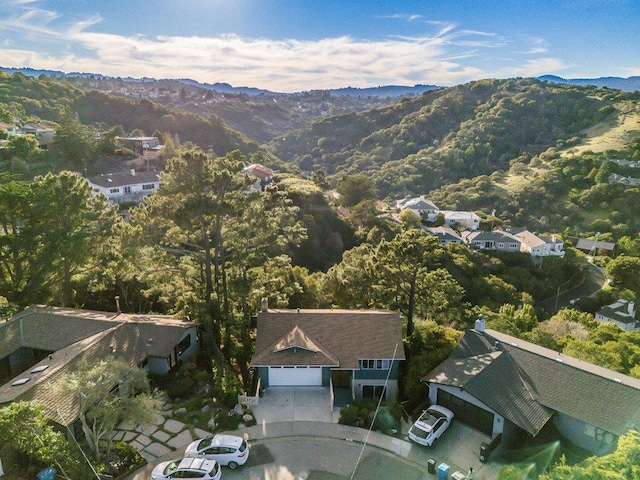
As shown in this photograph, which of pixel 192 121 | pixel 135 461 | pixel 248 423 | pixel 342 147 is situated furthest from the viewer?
pixel 342 147

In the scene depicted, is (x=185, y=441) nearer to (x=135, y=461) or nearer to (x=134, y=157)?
(x=135, y=461)

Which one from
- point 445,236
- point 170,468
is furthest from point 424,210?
point 170,468

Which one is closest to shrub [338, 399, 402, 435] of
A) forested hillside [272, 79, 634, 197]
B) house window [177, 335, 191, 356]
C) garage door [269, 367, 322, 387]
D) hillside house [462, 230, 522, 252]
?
garage door [269, 367, 322, 387]

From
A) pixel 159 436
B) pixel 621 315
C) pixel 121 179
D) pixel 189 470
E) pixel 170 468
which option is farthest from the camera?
pixel 121 179

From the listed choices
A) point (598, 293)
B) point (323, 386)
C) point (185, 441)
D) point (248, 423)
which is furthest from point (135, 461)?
point (598, 293)

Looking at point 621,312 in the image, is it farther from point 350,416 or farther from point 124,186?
point 124,186

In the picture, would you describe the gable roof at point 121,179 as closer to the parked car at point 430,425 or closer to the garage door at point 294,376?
the garage door at point 294,376

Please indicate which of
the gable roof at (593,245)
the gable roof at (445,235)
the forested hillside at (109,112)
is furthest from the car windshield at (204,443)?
the forested hillside at (109,112)
